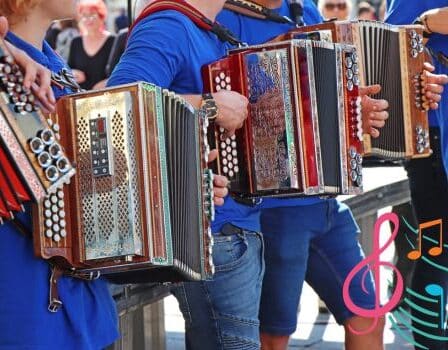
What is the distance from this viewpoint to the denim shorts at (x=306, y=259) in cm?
376

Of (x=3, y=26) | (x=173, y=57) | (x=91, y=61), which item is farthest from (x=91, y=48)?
(x=3, y=26)

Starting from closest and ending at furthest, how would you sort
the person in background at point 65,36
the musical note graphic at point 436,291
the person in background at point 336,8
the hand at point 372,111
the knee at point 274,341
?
the hand at point 372,111
the knee at point 274,341
the musical note graphic at point 436,291
the person in background at point 336,8
the person in background at point 65,36

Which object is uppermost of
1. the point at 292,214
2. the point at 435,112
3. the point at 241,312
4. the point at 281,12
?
the point at 281,12

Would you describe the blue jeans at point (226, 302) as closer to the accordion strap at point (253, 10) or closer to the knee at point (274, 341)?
the knee at point (274, 341)

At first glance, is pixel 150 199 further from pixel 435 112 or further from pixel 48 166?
pixel 435 112

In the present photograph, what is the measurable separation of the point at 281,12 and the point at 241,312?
1.12 meters

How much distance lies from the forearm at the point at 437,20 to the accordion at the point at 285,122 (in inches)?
35.4

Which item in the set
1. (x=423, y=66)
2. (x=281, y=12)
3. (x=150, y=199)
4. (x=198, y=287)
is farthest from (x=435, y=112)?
(x=150, y=199)

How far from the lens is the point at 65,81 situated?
2682mm

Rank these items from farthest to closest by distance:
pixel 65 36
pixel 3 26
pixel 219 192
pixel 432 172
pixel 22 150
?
pixel 65 36, pixel 432 172, pixel 219 192, pixel 3 26, pixel 22 150

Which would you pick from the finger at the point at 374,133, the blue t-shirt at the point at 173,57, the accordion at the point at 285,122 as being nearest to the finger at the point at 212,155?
the accordion at the point at 285,122

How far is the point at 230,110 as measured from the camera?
3064 mm

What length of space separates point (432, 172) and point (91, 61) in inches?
193

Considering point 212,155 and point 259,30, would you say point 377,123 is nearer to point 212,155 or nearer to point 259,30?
point 259,30
